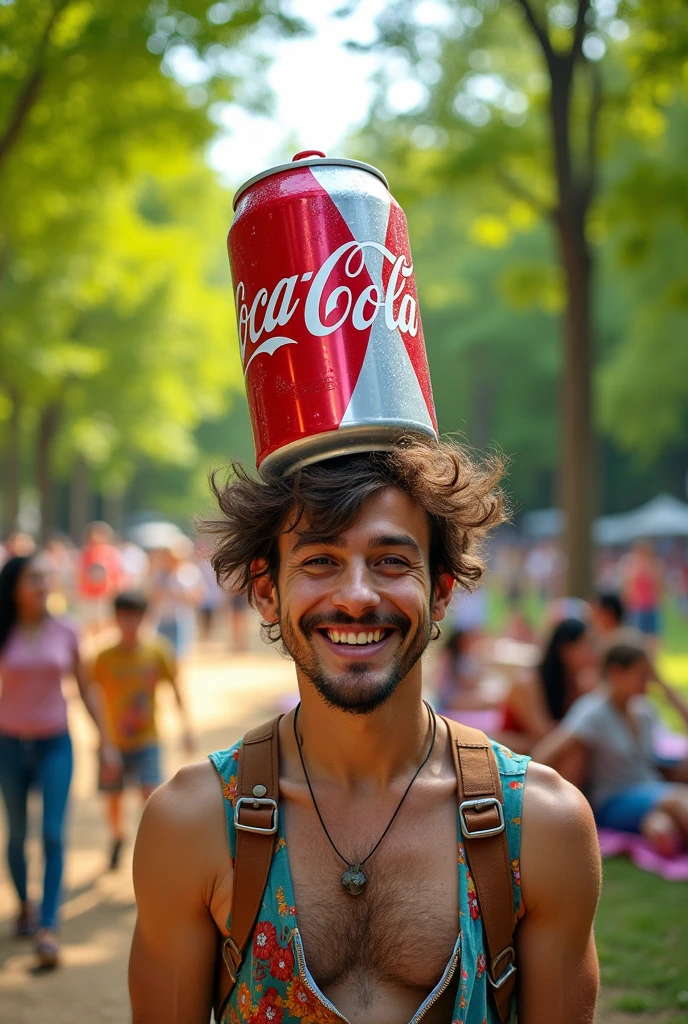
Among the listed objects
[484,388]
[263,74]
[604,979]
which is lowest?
[604,979]

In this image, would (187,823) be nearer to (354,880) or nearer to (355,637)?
(354,880)

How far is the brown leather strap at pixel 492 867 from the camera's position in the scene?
227cm

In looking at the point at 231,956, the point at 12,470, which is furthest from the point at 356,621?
the point at 12,470

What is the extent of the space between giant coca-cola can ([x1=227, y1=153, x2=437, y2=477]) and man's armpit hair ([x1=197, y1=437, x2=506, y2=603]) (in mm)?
77

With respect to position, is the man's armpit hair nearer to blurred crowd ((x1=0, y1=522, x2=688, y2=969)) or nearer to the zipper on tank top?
blurred crowd ((x1=0, y1=522, x2=688, y2=969))

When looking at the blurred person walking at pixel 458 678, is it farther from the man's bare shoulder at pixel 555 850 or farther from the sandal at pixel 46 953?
the man's bare shoulder at pixel 555 850

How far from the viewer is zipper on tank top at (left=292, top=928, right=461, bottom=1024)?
2203 millimetres

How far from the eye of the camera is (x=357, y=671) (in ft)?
7.76

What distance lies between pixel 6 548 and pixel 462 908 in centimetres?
1476

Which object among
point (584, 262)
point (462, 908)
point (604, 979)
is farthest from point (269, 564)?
point (584, 262)

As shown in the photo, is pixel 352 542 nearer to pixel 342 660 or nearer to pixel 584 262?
pixel 342 660

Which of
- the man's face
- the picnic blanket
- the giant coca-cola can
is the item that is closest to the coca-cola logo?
the giant coca-cola can

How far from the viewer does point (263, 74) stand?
1054 centimetres

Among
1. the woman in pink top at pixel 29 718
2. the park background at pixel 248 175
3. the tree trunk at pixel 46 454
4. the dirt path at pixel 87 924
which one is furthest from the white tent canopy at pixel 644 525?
the woman in pink top at pixel 29 718
